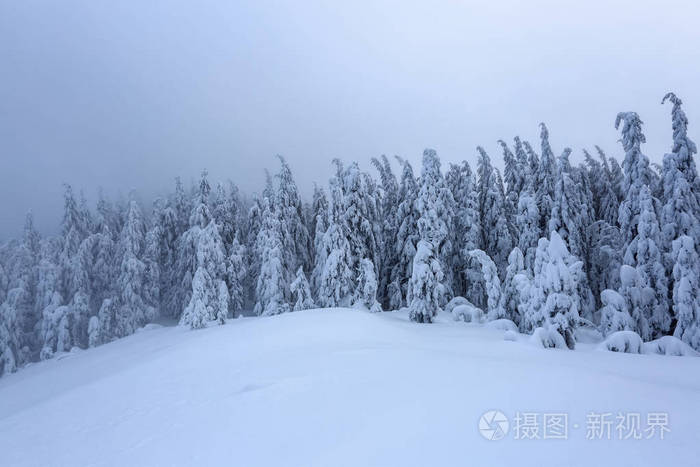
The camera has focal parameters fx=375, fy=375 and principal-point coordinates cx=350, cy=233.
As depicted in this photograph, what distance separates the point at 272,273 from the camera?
31250mm

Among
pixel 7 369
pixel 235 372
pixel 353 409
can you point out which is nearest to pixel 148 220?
pixel 7 369

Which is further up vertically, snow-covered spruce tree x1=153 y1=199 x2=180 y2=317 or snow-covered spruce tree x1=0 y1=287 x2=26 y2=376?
snow-covered spruce tree x1=153 y1=199 x2=180 y2=317

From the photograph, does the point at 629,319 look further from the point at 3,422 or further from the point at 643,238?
the point at 3,422

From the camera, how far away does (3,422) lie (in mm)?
11352

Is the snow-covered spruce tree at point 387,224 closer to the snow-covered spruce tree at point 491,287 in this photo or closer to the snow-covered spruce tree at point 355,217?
the snow-covered spruce tree at point 355,217

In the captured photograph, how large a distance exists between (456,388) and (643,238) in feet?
50.1

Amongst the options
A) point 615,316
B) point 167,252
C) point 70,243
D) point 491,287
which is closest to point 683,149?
point 615,316

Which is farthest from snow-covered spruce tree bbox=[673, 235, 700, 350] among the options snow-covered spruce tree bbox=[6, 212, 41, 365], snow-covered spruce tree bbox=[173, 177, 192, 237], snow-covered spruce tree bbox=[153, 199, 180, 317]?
snow-covered spruce tree bbox=[6, 212, 41, 365]

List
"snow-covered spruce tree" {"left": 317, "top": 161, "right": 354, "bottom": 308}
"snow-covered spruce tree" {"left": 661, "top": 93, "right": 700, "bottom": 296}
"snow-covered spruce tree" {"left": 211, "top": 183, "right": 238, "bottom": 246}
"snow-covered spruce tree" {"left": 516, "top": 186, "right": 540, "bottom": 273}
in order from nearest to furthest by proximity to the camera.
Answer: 1. "snow-covered spruce tree" {"left": 661, "top": 93, "right": 700, "bottom": 296}
2. "snow-covered spruce tree" {"left": 516, "top": 186, "right": 540, "bottom": 273}
3. "snow-covered spruce tree" {"left": 317, "top": 161, "right": 354, "bottom": 308}
4. "snow-covered spruce tree" {"left": 211, "top": 183, "right": 238, "bottom": 246}

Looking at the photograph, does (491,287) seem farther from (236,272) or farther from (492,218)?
(236,272)

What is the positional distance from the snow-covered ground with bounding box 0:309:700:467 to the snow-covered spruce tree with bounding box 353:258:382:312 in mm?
12106

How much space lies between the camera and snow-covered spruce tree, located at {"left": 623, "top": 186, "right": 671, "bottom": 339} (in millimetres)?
16859

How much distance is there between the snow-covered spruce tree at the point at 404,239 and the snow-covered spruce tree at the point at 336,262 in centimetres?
477

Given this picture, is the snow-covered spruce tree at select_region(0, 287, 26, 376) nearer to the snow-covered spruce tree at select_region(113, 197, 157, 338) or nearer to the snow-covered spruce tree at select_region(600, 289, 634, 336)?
the snow-covered spruce tree at select_region(113, 197, 157, 338)
